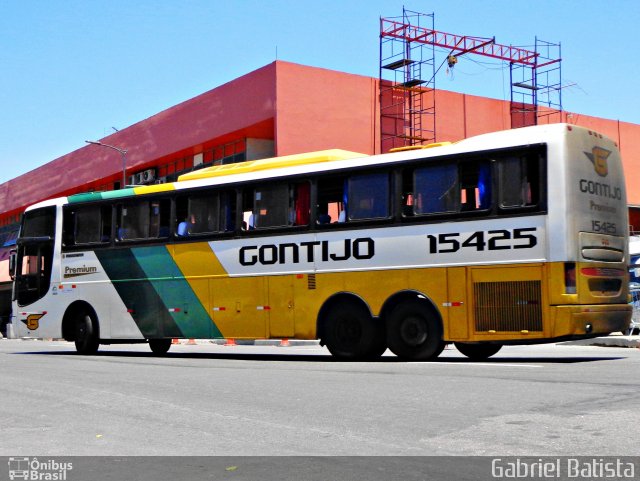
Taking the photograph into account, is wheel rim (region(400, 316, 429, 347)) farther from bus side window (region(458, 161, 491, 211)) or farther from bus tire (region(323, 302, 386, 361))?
bus side window (region(458, 161, 491, 211))

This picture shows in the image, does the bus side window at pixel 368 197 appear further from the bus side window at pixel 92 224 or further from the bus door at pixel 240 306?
the bus side window at pixel 92 224

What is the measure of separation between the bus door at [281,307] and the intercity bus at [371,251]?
3cm

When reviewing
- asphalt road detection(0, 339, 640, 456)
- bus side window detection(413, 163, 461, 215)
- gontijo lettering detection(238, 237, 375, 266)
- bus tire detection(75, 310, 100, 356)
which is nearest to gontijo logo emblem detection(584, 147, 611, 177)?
bus side window detection(413, 163, 461, 215)

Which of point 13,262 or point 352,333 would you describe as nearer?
point 352,333

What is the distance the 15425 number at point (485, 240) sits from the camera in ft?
49.4

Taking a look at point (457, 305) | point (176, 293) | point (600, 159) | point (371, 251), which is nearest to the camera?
point (457, 305)

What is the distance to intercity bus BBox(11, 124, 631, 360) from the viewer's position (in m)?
15.0

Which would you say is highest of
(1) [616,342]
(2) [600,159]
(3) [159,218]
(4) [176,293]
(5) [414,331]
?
(2) [600,159]

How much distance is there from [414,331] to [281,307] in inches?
119

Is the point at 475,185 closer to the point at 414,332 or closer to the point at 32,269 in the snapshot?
the point at 414,332

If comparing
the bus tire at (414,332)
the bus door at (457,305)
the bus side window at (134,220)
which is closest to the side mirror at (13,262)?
the bus side window at (134,220)

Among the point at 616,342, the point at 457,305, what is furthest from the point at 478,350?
the point at 616,342

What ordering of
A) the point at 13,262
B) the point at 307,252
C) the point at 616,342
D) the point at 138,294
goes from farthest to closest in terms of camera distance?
the point at 13,262, the point at 616,342, the point at 138,294, the point at 307,252

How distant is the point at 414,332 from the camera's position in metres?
16.3
